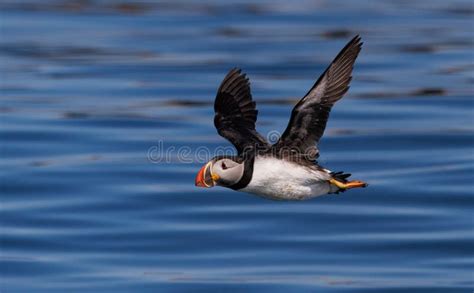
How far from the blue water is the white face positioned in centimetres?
699

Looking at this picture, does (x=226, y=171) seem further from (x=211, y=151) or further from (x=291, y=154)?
(x=211, y=151)

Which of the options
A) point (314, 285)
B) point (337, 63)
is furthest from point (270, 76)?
point (337, 63)

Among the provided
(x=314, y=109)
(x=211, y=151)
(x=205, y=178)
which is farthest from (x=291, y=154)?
(x=211, y=151)

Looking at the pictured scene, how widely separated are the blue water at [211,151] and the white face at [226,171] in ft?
22.9

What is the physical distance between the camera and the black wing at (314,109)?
12312 mm

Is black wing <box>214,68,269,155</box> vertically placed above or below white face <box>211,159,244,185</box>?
above

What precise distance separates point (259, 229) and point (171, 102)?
881 cm

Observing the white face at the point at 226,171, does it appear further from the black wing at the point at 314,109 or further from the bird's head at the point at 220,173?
the black wing at the point at 314,109

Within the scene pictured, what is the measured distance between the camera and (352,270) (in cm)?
1967

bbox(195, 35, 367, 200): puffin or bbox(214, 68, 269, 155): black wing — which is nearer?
bbox(195, 35, 367, 200): puffin

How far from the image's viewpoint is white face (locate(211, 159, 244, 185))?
38.8 ft

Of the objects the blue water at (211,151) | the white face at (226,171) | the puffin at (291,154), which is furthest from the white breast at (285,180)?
the blue water at (211,151)

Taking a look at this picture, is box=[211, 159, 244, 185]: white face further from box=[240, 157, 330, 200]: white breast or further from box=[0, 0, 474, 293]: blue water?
box=[0, 0, 474, 293]: blue water

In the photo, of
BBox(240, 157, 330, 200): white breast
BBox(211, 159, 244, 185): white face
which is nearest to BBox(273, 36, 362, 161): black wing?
BBox(240, 157, 330, 200): white breast
